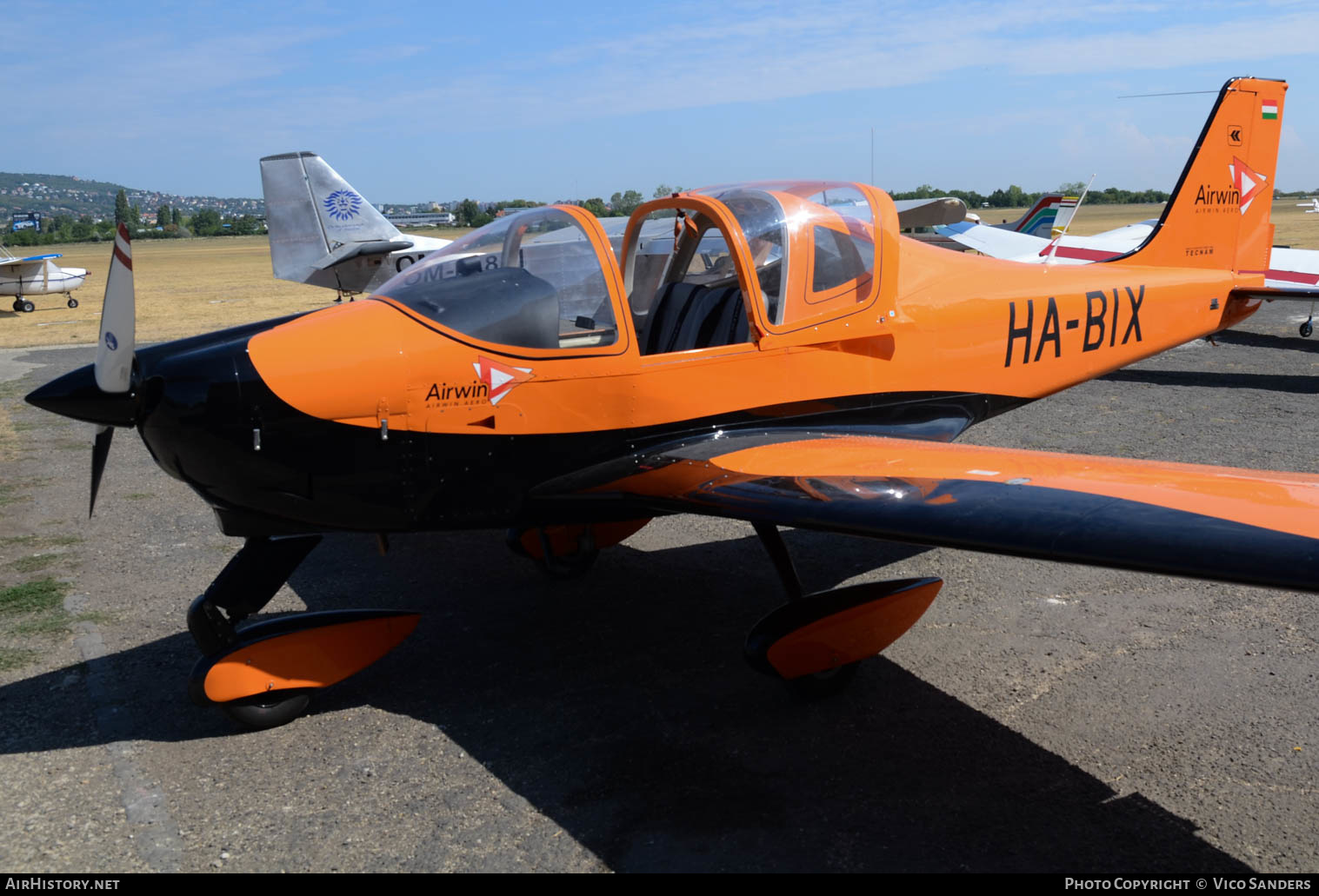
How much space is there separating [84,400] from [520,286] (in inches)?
70.4

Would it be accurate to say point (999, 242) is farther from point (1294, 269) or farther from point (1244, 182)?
point (1244, 182)

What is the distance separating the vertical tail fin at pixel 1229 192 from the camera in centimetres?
684

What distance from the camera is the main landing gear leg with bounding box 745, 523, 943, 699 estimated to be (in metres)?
4.17

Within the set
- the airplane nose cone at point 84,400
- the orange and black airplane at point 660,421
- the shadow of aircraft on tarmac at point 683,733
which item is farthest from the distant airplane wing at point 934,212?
the airplane nose cone at point 84,400

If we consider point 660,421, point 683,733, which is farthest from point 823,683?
point 660,421

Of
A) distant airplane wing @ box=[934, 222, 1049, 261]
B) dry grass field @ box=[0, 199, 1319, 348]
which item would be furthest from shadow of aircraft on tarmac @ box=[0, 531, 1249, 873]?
dry grass field @ box=[0, 199, 1319, 348]

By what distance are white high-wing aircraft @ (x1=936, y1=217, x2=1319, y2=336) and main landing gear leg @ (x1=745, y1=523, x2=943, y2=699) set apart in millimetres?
7028

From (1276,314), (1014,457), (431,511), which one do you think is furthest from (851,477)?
(1276,314)

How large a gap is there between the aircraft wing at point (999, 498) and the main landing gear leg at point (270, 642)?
3.55 feet

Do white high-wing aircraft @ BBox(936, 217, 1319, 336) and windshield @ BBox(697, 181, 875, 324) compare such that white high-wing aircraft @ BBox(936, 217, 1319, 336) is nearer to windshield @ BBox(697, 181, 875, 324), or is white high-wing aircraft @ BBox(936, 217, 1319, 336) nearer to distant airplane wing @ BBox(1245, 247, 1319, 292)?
distant airplane wing @ BBox(1245, 247, 1319, 292)

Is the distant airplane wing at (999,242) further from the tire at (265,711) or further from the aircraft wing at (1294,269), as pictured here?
the tire at (265,711)

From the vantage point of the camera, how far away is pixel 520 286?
4.41 metres

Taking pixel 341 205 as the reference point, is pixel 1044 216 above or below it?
below

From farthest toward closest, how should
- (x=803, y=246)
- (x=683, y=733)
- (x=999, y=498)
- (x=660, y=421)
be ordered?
(x=803, y=246) → (x=660, y=421) → (x=683, y=733) → (x=999, y=498)
